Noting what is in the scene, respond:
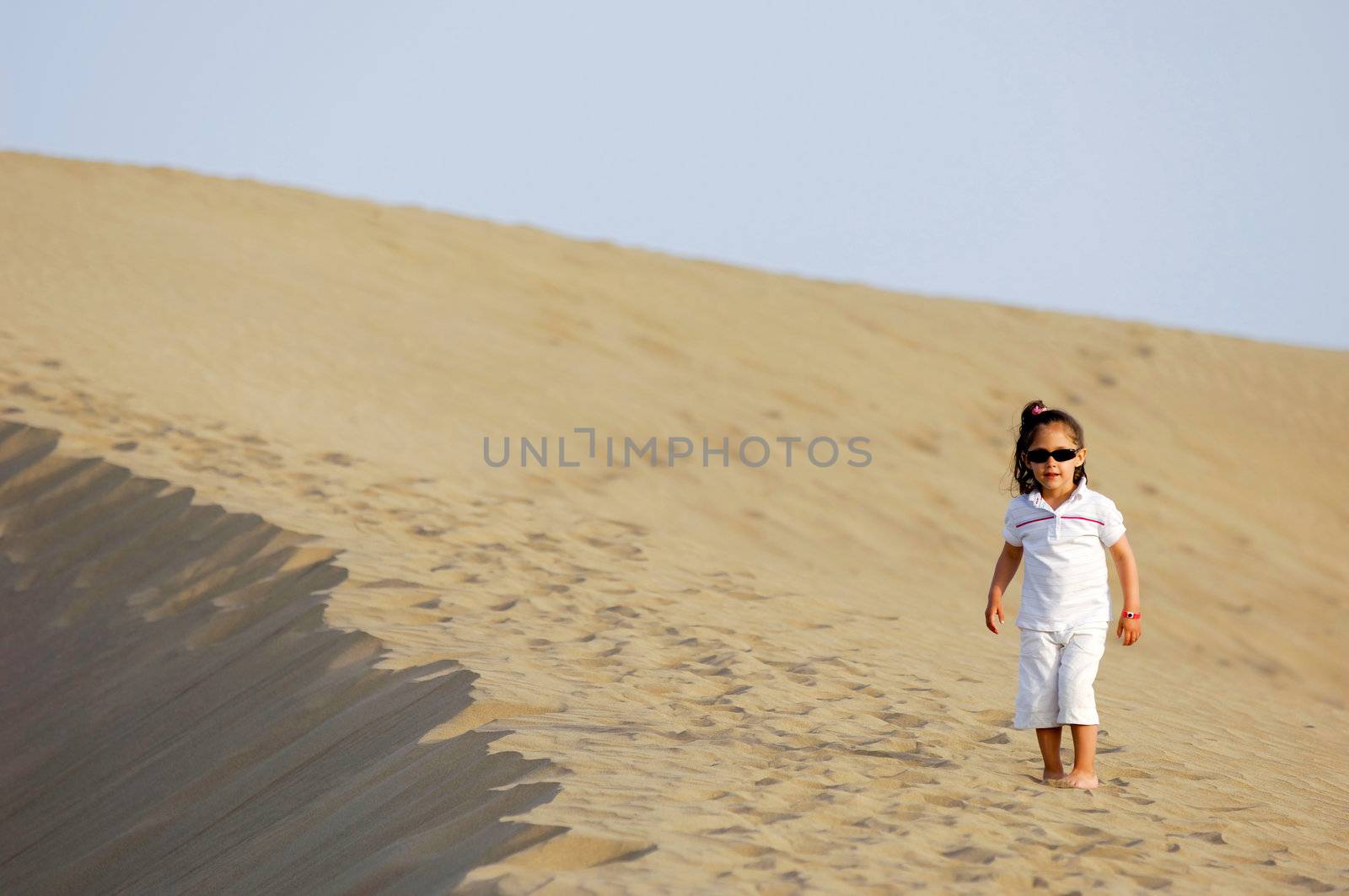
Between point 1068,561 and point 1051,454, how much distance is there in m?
0.31

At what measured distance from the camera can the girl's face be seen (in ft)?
12.8

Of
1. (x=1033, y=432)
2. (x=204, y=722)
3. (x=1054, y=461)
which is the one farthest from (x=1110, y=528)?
(x=204, y=722)

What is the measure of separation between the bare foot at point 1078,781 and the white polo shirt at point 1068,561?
0.44 meters

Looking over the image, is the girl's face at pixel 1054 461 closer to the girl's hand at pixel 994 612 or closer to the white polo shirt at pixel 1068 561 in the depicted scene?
the white polo shirt at pixel 1068 561

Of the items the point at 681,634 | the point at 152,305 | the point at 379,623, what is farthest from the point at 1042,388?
the point at 379,623

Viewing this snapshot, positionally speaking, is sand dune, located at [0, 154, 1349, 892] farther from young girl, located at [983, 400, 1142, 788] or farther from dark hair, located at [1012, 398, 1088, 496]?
dark hair, located at [1012, 398, 1088, 496]

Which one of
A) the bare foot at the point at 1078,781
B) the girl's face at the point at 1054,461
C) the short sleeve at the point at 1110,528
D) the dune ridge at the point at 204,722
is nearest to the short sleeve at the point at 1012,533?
the girl's face at the point at 1054,461

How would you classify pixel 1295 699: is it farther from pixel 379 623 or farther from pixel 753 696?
pixel 379 623

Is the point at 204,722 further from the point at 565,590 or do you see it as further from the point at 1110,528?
the point at 1110,528

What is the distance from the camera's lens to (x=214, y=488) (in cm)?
687

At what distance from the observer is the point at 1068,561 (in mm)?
3863

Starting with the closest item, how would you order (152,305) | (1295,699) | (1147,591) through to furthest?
(1295,699) < (1147,591) < (152,305)

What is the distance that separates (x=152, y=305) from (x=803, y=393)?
6.03 m

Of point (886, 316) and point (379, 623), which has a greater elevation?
point (886, 316)
